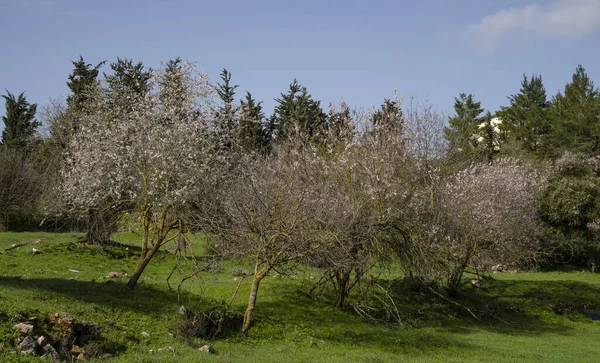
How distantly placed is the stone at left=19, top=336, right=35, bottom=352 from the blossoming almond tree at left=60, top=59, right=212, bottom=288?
24.4 feet

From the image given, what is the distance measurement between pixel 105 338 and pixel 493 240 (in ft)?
Answer: 61.4

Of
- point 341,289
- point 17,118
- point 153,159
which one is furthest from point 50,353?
point 17,118

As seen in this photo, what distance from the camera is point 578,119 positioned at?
6206cm

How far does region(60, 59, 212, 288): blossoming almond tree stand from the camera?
19422mm

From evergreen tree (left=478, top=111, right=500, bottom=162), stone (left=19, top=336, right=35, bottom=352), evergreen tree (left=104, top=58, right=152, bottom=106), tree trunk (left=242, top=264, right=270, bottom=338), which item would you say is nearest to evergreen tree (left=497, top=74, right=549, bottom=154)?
evergreen tree (left=478, top=111, right=500, bottom=162)

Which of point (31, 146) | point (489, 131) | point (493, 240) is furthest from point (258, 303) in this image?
point (489, 131)

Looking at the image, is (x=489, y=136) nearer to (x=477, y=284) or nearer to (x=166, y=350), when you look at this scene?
(x=477, y=284)

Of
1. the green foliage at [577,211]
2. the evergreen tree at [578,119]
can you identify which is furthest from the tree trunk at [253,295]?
the evergreen tree at [578,119]

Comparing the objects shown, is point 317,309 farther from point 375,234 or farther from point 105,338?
point 105,338

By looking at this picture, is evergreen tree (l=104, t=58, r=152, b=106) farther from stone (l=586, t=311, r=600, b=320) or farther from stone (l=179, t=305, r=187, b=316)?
stone (l=586, t=311, r=600, b=320)

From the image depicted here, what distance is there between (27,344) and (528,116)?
71.4 metres

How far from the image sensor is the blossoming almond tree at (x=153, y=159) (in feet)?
63.7

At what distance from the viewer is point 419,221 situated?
21672 millimetres

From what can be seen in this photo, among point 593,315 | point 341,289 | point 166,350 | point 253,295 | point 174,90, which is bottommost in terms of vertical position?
point 593,315
